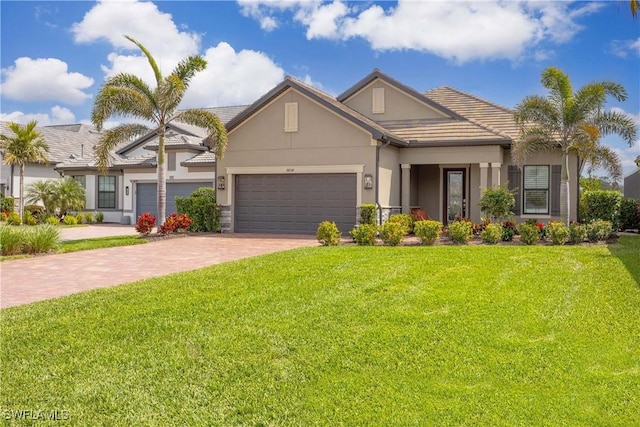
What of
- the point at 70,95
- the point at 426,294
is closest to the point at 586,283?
the point at 426,294

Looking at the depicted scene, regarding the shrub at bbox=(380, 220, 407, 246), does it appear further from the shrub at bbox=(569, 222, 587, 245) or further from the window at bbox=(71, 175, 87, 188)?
the window at bbox=(71, 175, 87, 188)

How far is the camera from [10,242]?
43.2ft

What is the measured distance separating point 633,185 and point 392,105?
1573 cm

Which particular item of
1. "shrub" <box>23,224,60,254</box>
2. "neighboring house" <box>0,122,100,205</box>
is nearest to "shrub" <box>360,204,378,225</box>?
"shrub" <box>23,224,60,254</box>

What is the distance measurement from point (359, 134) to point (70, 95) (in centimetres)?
1132

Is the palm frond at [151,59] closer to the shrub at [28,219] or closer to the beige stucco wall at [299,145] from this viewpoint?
the beige stucco wall at [299,145]

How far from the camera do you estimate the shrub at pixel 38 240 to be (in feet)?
44.1

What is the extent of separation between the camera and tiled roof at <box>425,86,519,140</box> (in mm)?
19594

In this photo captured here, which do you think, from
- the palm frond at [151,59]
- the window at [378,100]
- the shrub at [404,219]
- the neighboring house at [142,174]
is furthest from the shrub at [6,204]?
the shrub at [404,219]

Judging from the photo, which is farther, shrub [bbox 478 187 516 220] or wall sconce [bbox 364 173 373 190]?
wall sconce [bbox 364 173 373 190]

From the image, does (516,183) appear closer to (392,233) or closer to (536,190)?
(536,190)

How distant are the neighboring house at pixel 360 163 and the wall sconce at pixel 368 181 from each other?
36mm

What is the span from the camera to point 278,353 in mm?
5426

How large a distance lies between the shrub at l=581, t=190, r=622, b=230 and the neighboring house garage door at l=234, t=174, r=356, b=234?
304 inches
